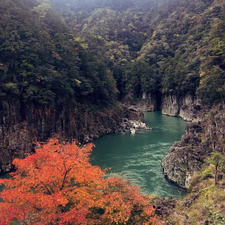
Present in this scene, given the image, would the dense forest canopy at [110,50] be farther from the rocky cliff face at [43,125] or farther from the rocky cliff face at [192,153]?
the rocky cliff face at [192,153]

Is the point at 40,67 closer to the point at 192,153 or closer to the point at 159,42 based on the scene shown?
the point at 192,153

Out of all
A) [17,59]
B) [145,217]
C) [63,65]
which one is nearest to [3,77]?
[17,59]

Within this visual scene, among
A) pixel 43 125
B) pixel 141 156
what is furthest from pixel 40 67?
pixel 141 156

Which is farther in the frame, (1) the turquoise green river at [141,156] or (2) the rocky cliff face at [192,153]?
(1) the turquoise green river at [141,156]

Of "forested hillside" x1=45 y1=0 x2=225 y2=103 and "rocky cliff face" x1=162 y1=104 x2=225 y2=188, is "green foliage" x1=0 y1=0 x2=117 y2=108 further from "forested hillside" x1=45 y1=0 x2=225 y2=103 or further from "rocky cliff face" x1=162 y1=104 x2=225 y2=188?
"rocky cliff face" x1=162 y1=104 x2=225 y2=188

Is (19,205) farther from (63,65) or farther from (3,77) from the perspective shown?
(63,65)

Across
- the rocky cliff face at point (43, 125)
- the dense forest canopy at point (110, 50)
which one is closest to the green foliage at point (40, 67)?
the dense forest canopy at point (110, 50)
